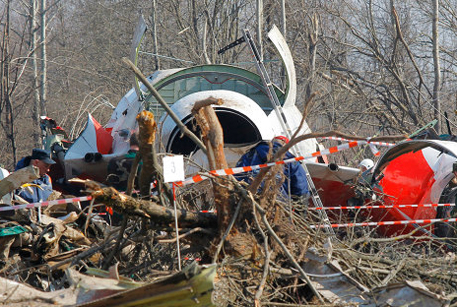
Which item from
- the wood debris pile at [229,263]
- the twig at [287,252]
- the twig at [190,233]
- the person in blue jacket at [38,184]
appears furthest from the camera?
the person in blue jacket at [38,184]

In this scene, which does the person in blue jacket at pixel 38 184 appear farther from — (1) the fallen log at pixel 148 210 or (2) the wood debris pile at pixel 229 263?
(1) the fallen log at pixel 148 210

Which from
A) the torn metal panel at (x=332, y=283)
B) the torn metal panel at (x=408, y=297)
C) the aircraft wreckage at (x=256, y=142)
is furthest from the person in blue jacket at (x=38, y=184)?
the torn metal panel at (x=408, y=297)

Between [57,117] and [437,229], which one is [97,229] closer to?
[437,229]

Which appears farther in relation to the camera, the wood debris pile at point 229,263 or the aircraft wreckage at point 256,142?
the aircraft wreckage at point 256,142

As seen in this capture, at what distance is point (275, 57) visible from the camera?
19234 millimetres

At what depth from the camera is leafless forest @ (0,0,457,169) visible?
45.9 ft

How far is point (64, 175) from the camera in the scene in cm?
1105

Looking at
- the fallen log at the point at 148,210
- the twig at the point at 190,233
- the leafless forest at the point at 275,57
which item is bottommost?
the twig at the point at 190,233

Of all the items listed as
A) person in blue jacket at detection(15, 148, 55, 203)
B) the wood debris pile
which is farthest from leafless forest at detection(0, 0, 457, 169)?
the wood debris pile

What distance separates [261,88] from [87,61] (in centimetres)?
1402

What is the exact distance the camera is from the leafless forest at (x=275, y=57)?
14000 mm

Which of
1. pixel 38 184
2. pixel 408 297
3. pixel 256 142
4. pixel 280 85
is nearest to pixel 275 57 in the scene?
pixel 280 85

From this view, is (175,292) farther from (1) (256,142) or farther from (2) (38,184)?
(1) (256,142)

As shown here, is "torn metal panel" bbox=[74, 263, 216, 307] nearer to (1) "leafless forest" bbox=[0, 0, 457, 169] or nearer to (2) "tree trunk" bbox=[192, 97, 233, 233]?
(2) "tree trunk" bbox=[192, 97, 233, 233]
